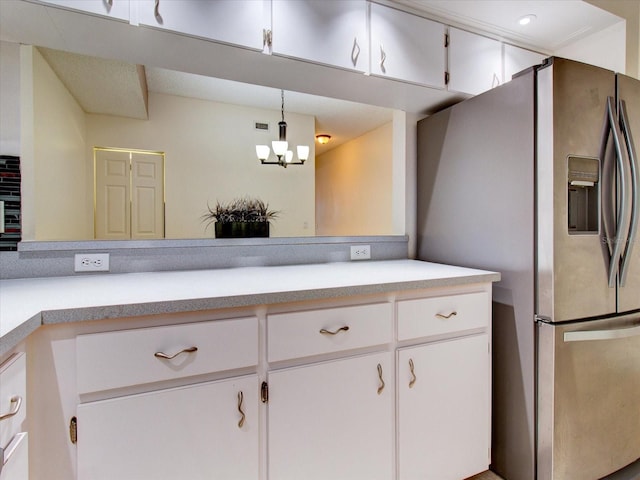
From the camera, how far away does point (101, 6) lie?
1.14 m

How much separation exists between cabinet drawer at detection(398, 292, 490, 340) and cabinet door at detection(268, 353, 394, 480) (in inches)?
6.0

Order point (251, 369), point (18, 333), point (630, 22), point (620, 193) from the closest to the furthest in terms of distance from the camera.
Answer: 1. point (18, 333)
2. point (251, 369)
3. point (620, 193)
4. point (630, 22)

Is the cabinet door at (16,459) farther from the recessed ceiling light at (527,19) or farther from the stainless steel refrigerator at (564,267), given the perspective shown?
the recessed ceiling light at (527,19)

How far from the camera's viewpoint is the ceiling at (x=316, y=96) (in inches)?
69.5

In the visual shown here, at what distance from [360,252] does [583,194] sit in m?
1.07

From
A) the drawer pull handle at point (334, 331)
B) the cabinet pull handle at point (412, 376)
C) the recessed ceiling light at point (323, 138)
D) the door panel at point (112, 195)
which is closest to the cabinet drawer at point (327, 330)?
the drawer pull handle at point (334, 331)

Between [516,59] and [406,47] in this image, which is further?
[516,59]

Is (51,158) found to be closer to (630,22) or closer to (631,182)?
(631,182)

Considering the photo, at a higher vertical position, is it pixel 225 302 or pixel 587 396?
pixel 225 302

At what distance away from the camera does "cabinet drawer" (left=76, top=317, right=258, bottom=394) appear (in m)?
0.88

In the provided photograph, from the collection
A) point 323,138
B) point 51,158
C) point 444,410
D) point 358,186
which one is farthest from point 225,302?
point 323,138

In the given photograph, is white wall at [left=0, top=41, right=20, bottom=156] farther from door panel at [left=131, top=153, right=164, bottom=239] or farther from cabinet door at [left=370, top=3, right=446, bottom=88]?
door panel at [left=131, top=153, right=164, bottom=239]

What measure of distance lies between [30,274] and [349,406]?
4.52 feet

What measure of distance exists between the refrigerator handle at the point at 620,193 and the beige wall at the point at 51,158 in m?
2.37
